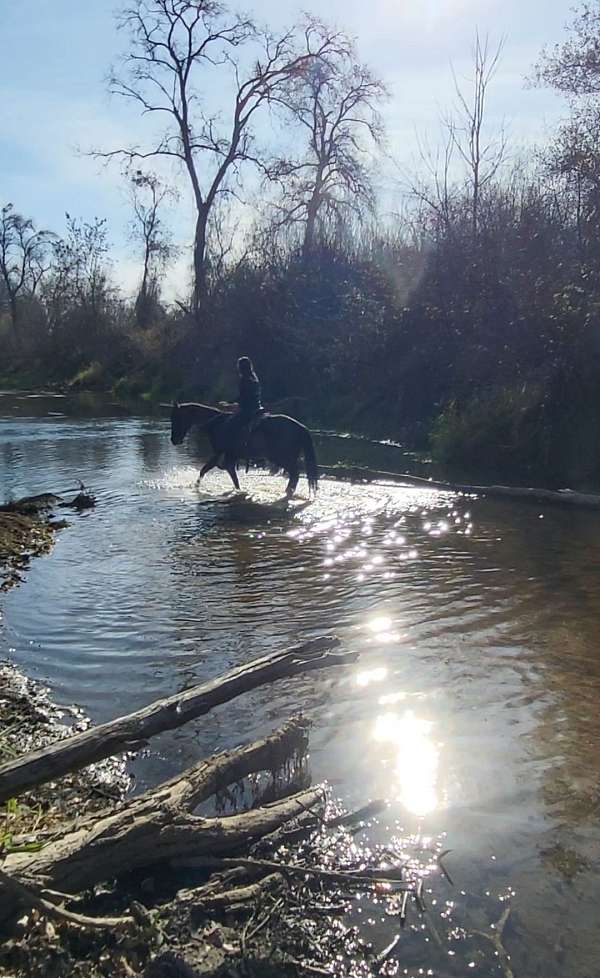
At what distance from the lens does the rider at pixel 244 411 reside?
50.5 ft

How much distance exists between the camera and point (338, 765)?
5012 millimetres

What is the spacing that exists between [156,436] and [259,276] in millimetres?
12980

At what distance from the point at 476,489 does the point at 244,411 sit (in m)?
4.68

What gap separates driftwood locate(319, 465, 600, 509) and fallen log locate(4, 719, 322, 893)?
11.0 meters

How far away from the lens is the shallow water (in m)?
3.94

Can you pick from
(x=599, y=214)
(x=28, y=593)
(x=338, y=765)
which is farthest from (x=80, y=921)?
(x=599, y=214)

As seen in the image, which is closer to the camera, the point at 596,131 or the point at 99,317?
the point at 596,131

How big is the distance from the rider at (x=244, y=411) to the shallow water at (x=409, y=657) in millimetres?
1741

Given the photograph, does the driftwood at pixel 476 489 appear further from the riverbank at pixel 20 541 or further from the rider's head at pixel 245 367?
the riverbank at pixel 20 541

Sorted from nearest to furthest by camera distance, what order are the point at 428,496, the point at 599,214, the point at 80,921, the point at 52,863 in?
the point at 80,921 < the point at 52,863 < the point at 428,496 < the point at 599,214

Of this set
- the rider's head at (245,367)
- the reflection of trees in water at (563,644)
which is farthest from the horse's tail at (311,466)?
the reflection of trees in water at (563,644)

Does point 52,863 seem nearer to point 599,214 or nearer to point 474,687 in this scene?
point 474,687

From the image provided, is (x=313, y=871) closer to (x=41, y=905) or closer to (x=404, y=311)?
(x=41, y=905)

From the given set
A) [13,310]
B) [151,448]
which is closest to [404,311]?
[151,448]
